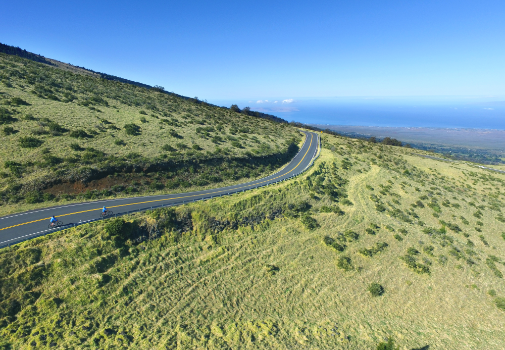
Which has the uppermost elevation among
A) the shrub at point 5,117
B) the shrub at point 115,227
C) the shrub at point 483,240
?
the shrub at point 5,117

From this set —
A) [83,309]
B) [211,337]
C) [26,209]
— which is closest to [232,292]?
[211,337]

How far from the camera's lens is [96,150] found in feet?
111

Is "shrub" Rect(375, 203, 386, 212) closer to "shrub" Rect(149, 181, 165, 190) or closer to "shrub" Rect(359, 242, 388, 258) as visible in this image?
"shrub" Rect(359, 242, 388, 258)

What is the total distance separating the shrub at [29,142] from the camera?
3059 cm

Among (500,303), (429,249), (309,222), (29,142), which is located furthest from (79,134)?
(500,303)

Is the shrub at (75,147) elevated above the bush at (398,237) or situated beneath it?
elevated above

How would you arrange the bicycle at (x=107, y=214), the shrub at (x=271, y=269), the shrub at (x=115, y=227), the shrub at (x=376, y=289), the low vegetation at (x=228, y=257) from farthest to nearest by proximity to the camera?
1. the shrub at (x=271, y=269)
2. the shrub at (x=376, y=289)
3. the bicycle at (x=107, y=214)
4. the shrub at (x=115, y=227)
5. the low vegetation at (x=228, y=257)

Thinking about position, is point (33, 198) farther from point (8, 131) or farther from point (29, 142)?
point (8, 131)

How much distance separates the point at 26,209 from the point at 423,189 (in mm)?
64673

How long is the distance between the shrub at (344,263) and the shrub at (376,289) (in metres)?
2.63

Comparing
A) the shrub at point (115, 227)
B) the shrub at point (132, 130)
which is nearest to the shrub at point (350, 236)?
the shrub at point (115, 227)

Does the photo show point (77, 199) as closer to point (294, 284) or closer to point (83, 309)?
point (83, 309)

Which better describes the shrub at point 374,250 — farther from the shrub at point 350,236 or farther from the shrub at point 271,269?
the shrub at point 271,269

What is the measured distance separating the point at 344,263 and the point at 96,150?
39.1 m
